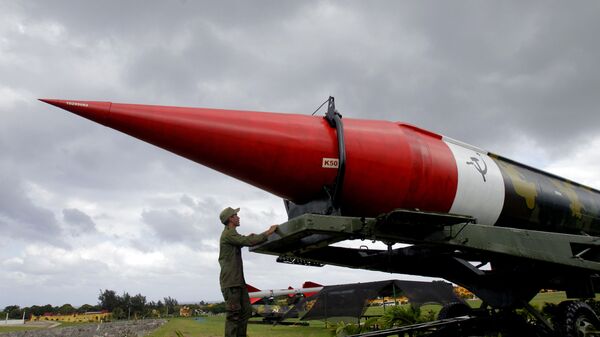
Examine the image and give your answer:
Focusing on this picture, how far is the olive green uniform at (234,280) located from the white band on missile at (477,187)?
82.3 inches

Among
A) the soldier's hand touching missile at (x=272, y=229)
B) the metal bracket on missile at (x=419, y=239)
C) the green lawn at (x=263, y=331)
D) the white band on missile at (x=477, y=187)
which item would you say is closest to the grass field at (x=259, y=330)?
the green lawn at (x=263, y=331)

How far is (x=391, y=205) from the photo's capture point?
4223 mm

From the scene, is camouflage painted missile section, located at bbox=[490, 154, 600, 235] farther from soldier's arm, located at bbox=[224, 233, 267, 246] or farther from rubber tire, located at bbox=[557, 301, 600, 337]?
soldier's arm, located at bbox=[224, 233, 267, 246]

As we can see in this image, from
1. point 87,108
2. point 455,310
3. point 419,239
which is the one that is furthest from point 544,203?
point 87,108

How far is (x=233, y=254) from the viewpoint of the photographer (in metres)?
3.97

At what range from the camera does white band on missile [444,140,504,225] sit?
461 cm

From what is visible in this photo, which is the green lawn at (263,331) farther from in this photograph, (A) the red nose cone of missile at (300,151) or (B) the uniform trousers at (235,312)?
(A) the red nose cone of missile at (300,151)

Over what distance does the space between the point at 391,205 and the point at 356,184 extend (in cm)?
46

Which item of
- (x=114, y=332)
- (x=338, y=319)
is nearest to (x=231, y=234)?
(x=338, y=319)

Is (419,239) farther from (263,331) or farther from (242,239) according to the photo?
(263,331)

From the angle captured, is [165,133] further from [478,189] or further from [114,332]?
[114,332]

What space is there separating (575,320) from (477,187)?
1.87 meters

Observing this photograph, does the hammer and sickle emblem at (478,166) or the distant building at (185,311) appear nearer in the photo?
the hammer and sickle emblem at (478,166)

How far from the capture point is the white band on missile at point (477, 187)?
461 cm
